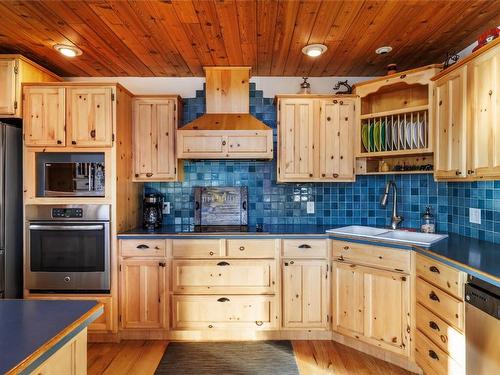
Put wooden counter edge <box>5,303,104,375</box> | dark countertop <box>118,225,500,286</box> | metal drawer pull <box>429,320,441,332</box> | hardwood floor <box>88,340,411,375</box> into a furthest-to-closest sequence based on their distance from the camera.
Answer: hardwood floor <box>88,340,411,375</box>
metal drawer pull <box>429,320,441,332</box>
dark countertop <box>118,225,500,286</box>
wooden counter edge <box>5,303,104,375</box>

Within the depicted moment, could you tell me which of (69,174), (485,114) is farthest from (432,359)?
(69,174)

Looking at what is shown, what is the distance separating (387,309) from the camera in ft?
7.83

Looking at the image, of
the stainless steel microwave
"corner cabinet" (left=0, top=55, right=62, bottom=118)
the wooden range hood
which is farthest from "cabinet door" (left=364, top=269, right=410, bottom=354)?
"corner cabinet" (left=0, top=55, right=62, bottom=118)

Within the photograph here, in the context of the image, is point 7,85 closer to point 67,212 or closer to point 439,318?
point 67,212

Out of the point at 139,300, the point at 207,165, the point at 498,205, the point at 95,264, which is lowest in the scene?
the point at 139,300

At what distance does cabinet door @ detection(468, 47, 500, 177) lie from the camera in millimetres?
1820

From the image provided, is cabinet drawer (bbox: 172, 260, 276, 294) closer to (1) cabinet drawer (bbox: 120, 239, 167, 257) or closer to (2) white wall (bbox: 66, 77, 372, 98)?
(1) cabinet drawer (bbox: 120, 239, 167, 257)

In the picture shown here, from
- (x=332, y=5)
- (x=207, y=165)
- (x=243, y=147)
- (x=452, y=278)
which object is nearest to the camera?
(x=452, y=278)

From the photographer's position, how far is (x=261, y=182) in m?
3.29

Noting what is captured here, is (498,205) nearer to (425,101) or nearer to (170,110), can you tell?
(425,101)

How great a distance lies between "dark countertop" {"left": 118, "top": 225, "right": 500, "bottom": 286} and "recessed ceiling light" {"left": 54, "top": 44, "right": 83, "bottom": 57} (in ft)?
5.33

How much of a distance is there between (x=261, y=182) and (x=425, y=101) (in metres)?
1.70

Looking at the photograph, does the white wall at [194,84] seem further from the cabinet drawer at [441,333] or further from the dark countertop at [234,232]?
the cabinet drawer at [441,333]

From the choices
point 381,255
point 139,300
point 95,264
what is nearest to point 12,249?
point 95,264
